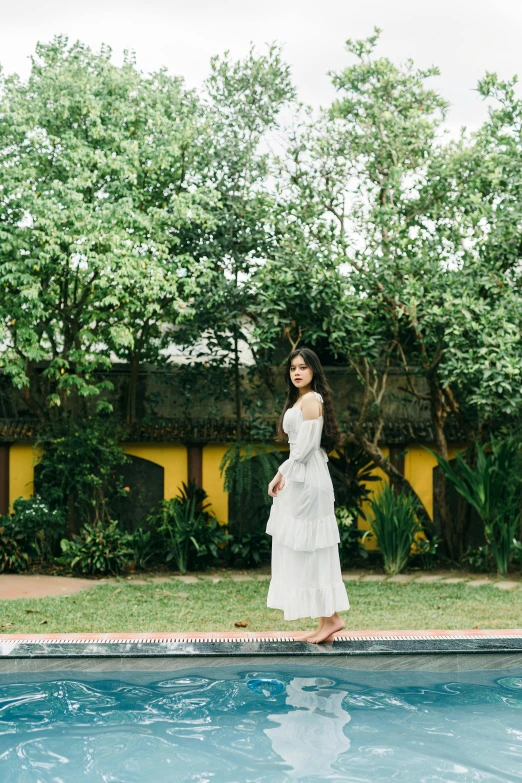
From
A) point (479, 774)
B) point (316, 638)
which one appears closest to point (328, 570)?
point (316, 638)

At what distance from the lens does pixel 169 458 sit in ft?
37.3

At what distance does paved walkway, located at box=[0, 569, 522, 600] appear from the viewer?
882 centimetres

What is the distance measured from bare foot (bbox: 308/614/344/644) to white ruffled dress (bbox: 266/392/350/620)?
0.08m

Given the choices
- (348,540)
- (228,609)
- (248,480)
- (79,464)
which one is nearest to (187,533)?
(248,480)

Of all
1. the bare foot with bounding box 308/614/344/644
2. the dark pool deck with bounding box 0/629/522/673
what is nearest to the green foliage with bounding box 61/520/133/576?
the dark pool deck with bounding box 0/629/522/673

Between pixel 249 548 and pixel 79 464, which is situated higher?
pixel 79 464

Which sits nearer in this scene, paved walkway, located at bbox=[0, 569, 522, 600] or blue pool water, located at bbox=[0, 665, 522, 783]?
blue pool water, located at bbox=[0, 665, 522, 783]

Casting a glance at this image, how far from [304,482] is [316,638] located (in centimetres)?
96

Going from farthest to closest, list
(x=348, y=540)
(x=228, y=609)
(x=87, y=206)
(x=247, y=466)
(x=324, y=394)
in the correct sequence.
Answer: (x=348, y=540) < (x=247, y=466) < (x=87, y=206) < (x=228, y=609) < (x=324, y=394)

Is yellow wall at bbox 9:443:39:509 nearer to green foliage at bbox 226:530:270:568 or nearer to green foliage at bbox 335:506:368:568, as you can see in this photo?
green foliage at bbox 226:530:270:568

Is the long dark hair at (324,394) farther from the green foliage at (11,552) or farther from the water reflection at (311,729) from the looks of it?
the green foliage at (11,552)

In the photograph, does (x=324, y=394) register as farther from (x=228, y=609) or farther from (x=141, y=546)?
(x=141, y=546)

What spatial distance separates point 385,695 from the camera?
180 inches

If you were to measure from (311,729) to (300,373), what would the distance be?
6.86ft
